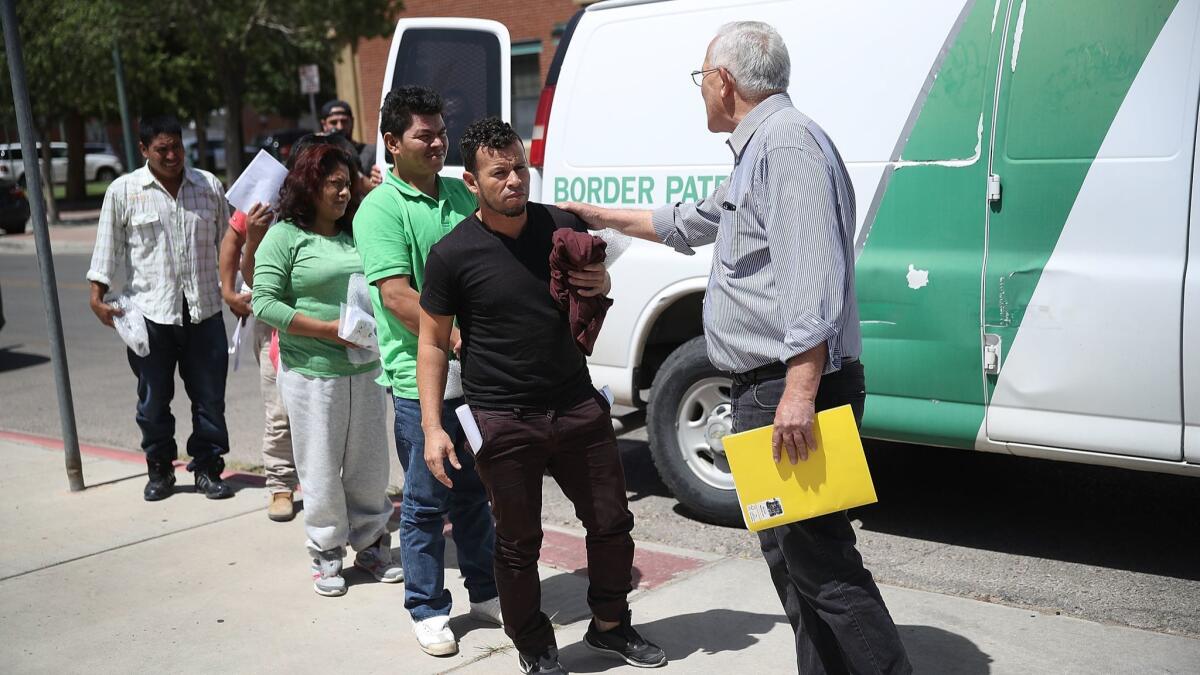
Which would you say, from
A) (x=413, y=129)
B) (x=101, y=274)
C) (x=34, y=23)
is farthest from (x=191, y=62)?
(x=413, y=129)

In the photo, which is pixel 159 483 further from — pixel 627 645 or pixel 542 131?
pixel 627 645

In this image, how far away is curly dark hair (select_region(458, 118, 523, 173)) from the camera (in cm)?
351

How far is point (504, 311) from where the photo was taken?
357cm

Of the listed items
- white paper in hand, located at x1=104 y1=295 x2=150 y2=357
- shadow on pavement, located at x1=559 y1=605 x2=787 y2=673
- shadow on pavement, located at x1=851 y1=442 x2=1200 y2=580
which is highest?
white paper in hand, located at x1=104 y1=295 x2=150 y2=357

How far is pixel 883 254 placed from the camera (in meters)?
4.67

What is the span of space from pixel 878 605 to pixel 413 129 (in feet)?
7.03

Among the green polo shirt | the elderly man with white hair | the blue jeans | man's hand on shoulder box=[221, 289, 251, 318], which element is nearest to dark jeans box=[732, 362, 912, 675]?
the elderly man with white hair

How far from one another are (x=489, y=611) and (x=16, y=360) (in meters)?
8.34

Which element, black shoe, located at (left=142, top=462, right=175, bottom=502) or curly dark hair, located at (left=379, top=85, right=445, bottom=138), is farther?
black shoe, located at (left=142, top=462, right=175, bottom=502)

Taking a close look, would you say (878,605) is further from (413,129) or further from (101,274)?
(101,274)

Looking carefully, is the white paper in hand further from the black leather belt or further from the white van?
the black leather belt

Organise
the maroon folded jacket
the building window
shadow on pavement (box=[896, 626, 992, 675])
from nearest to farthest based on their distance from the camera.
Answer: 1. the maroon folded jacket
2. shadow on pavement (box=[896, 626, 992, 675])
3. the building window

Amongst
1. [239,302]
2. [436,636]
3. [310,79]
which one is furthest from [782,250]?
[310,79]

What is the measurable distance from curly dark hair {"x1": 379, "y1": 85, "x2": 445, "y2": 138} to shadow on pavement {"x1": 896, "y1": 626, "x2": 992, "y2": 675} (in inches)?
93.5
